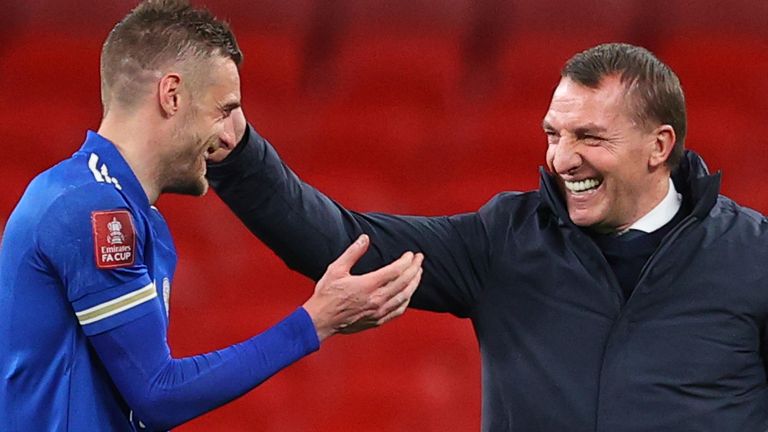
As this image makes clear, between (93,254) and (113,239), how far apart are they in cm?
2

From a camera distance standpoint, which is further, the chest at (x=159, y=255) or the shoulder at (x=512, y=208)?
the shoulder at (x=512, y=208)

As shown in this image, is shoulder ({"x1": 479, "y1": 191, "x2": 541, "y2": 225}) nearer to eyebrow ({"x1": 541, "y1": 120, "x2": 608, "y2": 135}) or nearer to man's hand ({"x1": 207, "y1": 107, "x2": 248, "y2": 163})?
eyebrow ({"x1": 541, "y1": 120, "x2": 608, "y2": 135})

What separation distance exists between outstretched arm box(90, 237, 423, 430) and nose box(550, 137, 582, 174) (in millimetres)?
231

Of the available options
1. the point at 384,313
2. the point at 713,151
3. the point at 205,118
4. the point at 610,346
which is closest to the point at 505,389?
the point at 610,346

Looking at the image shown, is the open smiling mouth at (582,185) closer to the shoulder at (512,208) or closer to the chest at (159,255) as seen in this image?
the shoulder at (512,208)

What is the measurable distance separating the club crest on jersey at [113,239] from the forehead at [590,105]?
0.52 meters

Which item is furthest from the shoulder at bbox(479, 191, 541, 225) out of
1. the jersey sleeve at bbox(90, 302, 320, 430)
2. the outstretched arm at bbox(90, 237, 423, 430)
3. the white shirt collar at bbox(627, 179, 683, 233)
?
the jersey sleeve at bbox(90, 302, 320, 430)

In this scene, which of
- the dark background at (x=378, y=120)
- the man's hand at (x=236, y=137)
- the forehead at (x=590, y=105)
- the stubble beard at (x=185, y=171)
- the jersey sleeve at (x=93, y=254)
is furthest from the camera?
the dark background at (x=378, y=120)

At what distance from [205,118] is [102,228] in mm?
164

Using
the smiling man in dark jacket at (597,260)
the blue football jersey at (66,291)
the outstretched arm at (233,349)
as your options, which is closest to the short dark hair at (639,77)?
the smiling man in dark jacket at (597,260)

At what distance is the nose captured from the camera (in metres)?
1.35

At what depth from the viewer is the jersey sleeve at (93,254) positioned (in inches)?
41.2

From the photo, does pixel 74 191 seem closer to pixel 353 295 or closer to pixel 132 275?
pixel 132 275

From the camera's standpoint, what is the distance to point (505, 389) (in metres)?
1.35
